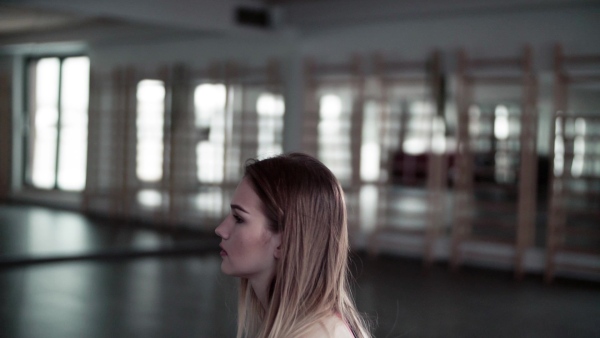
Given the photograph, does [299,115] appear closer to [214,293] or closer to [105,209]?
[105,209]

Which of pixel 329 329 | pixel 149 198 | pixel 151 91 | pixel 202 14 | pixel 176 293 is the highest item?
pixel 202 14

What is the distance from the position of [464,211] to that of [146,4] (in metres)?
3.48

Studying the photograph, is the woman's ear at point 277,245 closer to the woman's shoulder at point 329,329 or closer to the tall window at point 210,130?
the woman's shoulder at point 329,329

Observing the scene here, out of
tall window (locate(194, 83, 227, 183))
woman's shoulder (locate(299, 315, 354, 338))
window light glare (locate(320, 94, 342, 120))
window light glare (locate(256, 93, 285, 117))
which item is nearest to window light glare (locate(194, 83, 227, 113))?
tall window (locate(194, 83, 227, 183))

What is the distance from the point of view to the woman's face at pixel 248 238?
120 centimetres

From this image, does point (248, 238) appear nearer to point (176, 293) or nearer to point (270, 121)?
point (176, 293)

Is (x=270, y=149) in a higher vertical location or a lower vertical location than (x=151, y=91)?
lower

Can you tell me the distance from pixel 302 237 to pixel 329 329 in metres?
0.15

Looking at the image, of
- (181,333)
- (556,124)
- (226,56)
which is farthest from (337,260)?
(226,56)

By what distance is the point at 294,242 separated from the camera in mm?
1174

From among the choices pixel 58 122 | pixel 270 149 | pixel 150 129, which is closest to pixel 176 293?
pixel 58 122

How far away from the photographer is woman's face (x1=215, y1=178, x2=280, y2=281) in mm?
1200

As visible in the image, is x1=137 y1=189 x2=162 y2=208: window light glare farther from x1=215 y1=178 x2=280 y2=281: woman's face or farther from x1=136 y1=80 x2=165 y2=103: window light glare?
x1=215 y1=178 x2=280 y2=281: woman's face

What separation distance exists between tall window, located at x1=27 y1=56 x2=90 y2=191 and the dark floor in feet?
1.31
